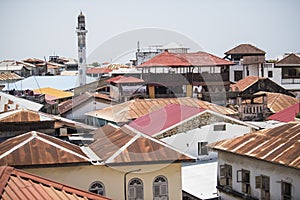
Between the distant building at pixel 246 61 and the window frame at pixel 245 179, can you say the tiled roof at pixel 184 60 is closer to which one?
the distant building at pixel 246 61

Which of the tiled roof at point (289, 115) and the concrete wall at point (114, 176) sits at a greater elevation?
the tiled roof at point (289, 115)

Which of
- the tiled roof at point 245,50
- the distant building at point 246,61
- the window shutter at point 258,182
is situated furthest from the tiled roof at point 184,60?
the window shutter at point 258,182

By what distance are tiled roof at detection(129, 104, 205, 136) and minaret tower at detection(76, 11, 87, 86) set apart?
23635 millimetres

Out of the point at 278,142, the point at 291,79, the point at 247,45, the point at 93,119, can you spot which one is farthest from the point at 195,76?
the point at 278,142

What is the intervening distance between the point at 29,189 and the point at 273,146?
7.89 metres

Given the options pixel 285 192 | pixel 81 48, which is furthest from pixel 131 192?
pixel 81 48

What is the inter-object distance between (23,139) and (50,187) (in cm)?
540

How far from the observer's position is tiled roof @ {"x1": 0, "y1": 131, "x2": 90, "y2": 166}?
12125mm

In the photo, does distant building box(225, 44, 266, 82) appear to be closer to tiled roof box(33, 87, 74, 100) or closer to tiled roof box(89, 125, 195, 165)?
tiled roof box(33, 87, 74, 100)

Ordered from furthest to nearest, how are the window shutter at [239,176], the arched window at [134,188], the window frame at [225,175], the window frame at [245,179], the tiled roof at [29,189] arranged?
the window frame at [225,175] → the window shutter at [239,176] → the window frame at [245,179] → the arched window at [134,188] → the tiled roof at [29,189]

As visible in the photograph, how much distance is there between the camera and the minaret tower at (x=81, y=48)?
45750mm

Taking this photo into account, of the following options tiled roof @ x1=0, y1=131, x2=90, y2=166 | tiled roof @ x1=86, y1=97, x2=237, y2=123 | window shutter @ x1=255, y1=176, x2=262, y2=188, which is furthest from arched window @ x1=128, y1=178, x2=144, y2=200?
tiled roof @ x1=86, y1=97, x2=237, y2=123

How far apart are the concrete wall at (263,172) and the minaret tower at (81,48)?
Result: 3219 cm

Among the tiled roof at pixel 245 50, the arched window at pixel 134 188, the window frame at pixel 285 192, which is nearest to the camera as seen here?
the window frame at pixel 285 192
